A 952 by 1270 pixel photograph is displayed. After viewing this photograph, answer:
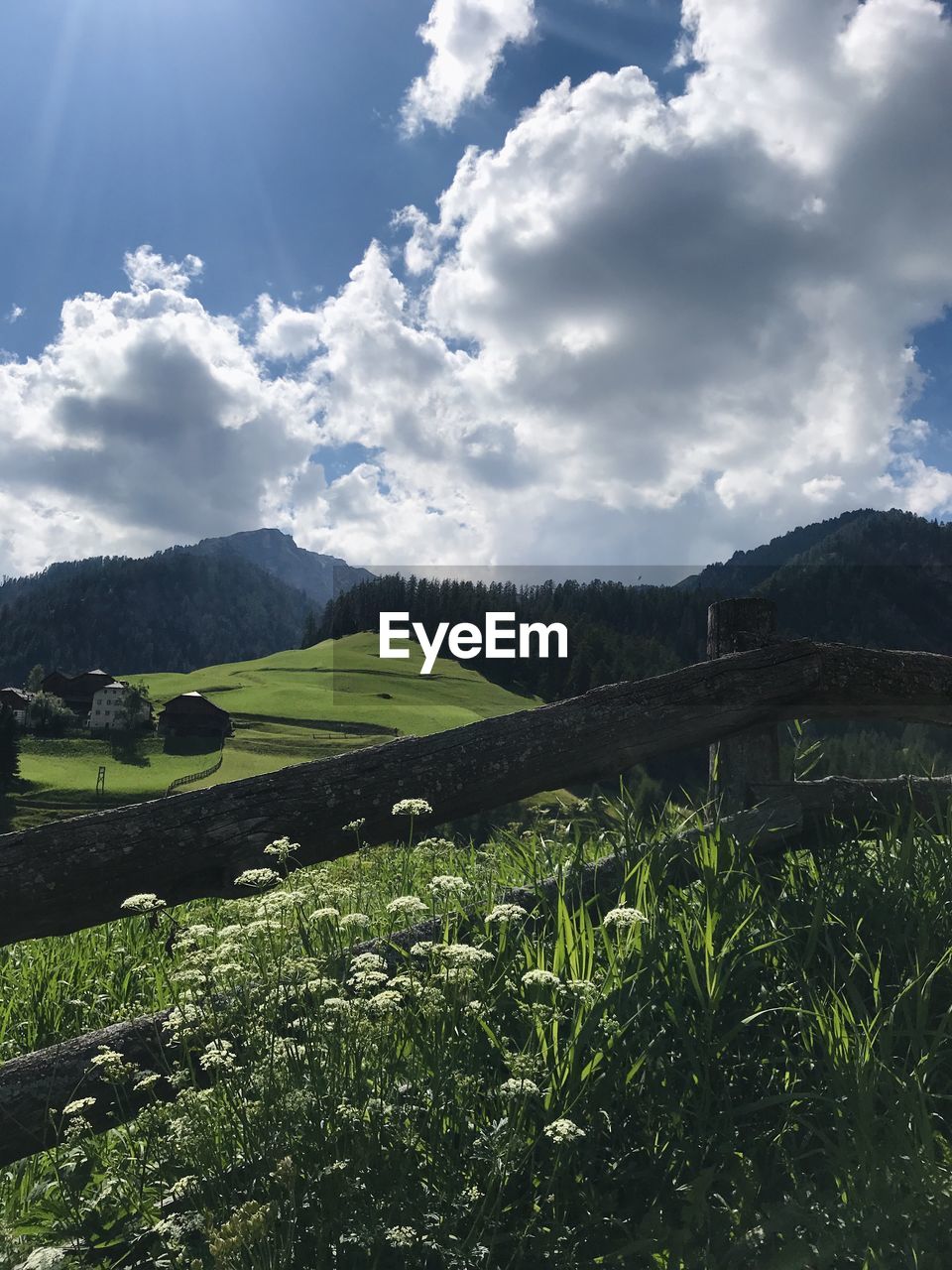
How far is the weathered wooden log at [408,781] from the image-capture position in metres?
3.32

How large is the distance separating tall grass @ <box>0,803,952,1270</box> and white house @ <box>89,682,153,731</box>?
5627 inches

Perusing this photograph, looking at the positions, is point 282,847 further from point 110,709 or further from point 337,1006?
point 110,709

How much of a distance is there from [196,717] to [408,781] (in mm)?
131548

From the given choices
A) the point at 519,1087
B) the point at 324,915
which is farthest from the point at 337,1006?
the point at 519,1087

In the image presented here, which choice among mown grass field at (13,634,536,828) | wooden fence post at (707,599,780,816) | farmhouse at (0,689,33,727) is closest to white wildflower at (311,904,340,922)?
wooden fence post at (707,599,780,816)

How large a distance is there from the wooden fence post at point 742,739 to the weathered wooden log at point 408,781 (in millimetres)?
171

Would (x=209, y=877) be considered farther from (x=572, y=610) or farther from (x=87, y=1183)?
(x=572, y=610)

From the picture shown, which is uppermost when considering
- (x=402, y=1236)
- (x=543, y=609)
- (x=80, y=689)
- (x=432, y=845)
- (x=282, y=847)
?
(x=543, y=609)

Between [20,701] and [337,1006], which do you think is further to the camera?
[20,701]

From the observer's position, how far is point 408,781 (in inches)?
153

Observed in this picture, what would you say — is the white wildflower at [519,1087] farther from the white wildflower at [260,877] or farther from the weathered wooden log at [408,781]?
the weathered wooden log at [408,781]

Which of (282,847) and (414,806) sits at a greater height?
(414,806)

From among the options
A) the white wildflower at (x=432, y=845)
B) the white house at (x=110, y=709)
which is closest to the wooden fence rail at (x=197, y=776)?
the white house at (x=110, y=709)

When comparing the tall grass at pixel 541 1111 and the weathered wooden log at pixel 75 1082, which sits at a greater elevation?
the tall grass at pixel 541 1111
